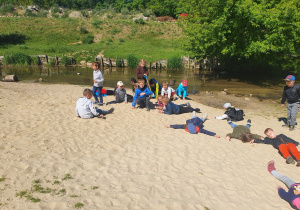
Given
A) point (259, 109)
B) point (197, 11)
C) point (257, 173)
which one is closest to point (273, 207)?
point (257, 173)

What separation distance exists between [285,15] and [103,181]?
1833 centimetres

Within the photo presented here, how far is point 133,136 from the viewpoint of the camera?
8508mm

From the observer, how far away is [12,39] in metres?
39.0

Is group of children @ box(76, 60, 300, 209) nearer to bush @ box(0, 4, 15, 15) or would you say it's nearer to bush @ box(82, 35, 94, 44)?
bush @ box(82, 35, 94, 44)

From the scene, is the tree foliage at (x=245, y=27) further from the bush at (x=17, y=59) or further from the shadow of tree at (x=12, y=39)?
the shadow of tree at (x=12, y=39)

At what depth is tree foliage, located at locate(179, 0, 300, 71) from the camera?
58.3ft

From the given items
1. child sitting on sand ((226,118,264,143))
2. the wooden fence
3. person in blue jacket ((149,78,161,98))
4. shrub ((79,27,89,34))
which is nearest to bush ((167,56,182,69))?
the wooden fence

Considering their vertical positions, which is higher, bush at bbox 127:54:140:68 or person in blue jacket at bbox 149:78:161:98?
bush at bbox 127:54:140:68

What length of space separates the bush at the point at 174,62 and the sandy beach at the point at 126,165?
19.3 meters

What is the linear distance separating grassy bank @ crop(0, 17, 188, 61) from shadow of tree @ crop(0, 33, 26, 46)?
167mm

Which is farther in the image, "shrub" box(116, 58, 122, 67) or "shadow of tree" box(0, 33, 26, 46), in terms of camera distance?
"shadow of tree" box(0, 33, 26, 46)

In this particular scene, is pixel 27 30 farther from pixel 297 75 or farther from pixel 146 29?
pixel 297 75

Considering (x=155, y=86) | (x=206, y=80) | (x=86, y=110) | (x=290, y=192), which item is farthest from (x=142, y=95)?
(x=206, y=80)

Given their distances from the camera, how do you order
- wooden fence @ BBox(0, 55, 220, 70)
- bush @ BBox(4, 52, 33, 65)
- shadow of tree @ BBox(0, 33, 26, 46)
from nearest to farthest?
wooden fence @ BBox(0, 55, 220, 70) → bush @ BBox(4, 52, 33, 65) → shadow of tree @ BBox(0, 33, 26, 46)
